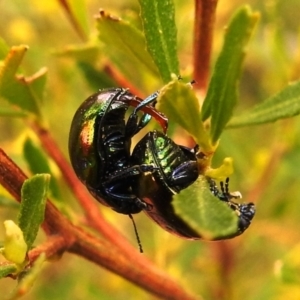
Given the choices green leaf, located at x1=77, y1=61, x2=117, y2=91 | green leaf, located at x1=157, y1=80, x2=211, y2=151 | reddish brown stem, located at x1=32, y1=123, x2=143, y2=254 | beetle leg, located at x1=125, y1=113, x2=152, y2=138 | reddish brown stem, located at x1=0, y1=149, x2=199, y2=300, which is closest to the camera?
green leaf, located at x1=157, y1=80, x2=211, y2=151

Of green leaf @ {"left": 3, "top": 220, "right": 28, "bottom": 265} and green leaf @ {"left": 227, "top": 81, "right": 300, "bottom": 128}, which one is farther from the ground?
green leaf @ {"left": 3, "top": 220, "right": 28, "bottom": 265}

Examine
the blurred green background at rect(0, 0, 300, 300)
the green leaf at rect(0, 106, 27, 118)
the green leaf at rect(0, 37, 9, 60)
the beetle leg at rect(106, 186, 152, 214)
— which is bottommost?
the blurred green background at rect(0, 0, 300, 300)

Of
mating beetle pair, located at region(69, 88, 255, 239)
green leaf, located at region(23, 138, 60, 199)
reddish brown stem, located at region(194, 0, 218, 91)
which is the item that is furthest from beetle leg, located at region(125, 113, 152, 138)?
green leaf, located at region(23, 138, 60, 199)

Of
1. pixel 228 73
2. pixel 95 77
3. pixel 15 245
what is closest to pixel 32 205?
pixel 15 245

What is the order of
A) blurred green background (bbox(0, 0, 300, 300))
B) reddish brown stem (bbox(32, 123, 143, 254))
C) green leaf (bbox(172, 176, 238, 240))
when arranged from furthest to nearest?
blurred green background (bbox(0, 0, 300, 300))
reddish brown stem (bbox(32, 123, 143, 254))
green leaf (bbox(172, 176, 238, 240))

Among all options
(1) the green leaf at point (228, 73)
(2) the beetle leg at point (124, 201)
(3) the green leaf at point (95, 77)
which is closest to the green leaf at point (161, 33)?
(1) the green leaf at point (228, 73)

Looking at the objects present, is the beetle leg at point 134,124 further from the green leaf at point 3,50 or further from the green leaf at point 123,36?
the green leaf at point 3,50

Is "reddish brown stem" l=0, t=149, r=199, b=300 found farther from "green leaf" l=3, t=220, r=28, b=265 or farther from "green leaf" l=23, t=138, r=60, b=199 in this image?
"green leaf" l=23, t=138, r=60, b=199
